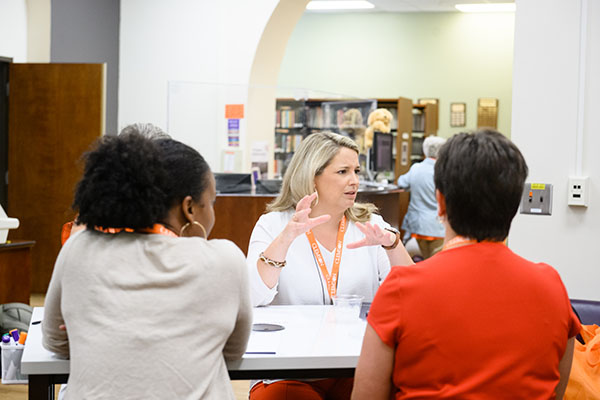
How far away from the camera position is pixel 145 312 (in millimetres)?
1510

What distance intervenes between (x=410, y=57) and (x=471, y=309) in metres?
11.2

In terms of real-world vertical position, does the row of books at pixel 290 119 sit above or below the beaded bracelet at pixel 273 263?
above

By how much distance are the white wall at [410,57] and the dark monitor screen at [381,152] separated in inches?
159

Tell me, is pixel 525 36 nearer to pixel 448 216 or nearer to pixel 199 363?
pixel 448 216

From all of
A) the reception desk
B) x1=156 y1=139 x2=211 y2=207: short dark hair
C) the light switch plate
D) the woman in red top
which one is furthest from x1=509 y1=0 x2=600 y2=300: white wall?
the reception desk

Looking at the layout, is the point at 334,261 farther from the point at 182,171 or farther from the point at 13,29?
the point at 13,29

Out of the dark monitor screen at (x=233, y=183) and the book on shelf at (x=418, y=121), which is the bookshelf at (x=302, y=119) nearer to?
the dark monitor screen at (x=233, y=183)

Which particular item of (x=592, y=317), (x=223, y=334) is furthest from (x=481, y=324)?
(x=592, y=317)

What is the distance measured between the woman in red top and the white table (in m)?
0.34

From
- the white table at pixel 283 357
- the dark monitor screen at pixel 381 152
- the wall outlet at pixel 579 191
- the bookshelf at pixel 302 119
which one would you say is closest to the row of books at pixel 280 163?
the bookshelf at pixel 302 119

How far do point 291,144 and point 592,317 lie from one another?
480 centimetres

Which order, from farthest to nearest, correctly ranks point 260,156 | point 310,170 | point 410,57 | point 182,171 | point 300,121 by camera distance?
point 410,57, point 300,121, point 260,156, point 310,170, point 182,171

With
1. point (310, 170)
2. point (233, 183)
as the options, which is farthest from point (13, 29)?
point (310, 170)

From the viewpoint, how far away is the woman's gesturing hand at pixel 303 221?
2.46m
